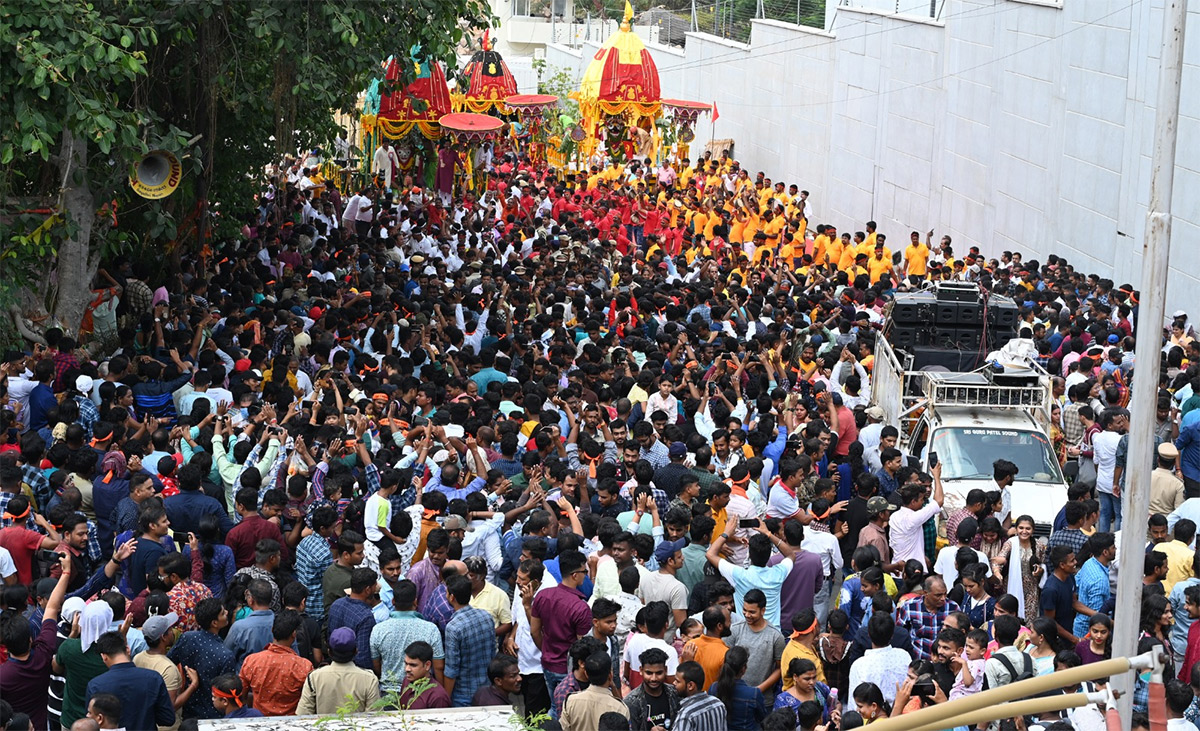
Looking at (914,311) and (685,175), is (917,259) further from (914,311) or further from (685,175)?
(685,175)

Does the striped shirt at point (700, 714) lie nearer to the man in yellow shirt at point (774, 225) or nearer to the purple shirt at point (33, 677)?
the purple shirt at point (33, 677)

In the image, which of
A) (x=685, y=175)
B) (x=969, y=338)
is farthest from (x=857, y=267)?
(x=685, y=175)

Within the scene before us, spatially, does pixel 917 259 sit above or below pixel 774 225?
below

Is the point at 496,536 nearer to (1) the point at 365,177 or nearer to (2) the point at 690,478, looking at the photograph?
(2) the point at 690,478

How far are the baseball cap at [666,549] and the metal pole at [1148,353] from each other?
2763 mm

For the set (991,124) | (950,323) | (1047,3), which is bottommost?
(950,323)

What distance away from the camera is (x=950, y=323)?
591 inches

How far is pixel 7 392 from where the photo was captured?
12.2 metres

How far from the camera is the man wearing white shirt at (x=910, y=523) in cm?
1004

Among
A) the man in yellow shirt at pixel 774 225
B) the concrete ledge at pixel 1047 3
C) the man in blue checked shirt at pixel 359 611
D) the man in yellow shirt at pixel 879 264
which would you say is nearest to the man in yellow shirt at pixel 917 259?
the man in yellow shirt at pixel 879 264

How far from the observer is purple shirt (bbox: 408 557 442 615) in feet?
29.0

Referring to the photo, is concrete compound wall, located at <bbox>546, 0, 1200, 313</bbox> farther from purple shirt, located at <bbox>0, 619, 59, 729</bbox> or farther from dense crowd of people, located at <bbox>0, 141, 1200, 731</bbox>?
purple shirt, located at <bbox>0, 619, 59, 729</bbox>

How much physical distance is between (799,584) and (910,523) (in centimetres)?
124

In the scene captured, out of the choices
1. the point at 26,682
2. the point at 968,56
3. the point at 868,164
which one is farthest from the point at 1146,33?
the point at 26,682
